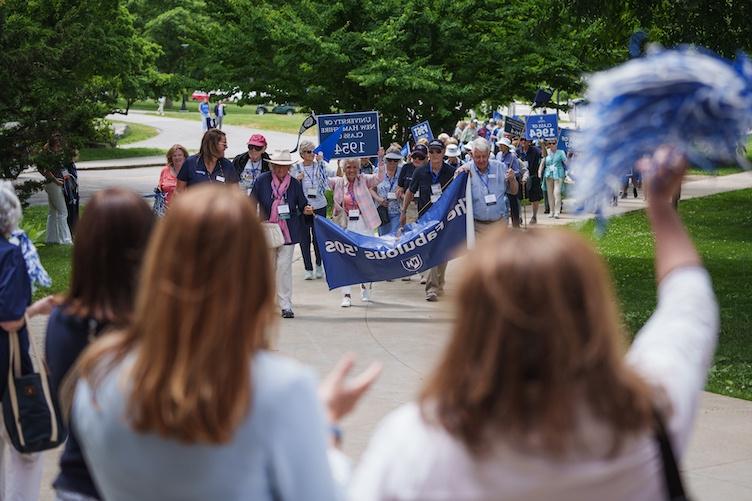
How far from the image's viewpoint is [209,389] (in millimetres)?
2469

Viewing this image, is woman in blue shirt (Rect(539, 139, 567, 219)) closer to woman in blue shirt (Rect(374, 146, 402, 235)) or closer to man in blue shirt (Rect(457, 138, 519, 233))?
woman in blue shirt (Rect(374, 146, 402, 235))

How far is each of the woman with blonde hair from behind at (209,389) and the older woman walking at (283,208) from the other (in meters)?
10.5

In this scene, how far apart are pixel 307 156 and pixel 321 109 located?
401 inches

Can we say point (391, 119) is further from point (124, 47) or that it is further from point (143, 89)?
point (143, 89)

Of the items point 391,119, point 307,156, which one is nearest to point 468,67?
point 391,119

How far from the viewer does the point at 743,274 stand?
16.5 m

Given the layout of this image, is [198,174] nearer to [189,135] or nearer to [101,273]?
[101,273]

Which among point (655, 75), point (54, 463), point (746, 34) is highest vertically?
point (746, 34)

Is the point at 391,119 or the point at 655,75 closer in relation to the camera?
the point at 655,75

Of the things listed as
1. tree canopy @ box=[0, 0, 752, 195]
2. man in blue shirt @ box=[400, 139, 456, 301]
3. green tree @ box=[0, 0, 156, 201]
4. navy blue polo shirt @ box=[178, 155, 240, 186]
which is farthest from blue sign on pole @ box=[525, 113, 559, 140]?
navy blue polo shirt @ box=[178, 155, 240, 186]

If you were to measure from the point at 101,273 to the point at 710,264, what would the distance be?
49.5ft

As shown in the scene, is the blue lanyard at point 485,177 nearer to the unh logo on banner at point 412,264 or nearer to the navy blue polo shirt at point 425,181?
the navy blue polo shirt at point 425,181

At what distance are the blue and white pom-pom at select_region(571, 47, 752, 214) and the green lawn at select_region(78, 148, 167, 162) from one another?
140 ft

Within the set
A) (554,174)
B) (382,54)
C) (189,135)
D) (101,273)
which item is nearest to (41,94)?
(382,54)
